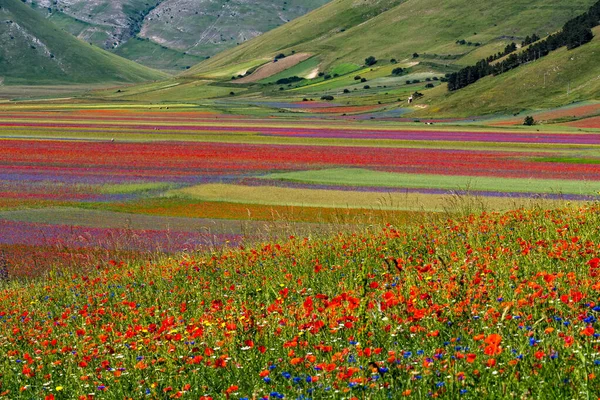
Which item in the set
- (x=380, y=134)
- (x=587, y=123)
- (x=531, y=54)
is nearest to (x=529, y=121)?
(x=587, y=123)

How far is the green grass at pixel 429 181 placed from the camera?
139 ft

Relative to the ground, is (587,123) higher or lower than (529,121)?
lower

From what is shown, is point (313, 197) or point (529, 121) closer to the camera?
point (313, 197)

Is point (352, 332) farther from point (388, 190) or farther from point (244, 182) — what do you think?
point (244, 182)

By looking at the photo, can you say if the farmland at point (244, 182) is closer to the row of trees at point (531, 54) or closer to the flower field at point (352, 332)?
the flower field at point (352, 332)

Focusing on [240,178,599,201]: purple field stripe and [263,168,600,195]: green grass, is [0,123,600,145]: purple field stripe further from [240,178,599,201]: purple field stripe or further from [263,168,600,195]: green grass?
[240,178,599,201]: purple field stripe

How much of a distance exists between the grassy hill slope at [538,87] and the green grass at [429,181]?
8569cm

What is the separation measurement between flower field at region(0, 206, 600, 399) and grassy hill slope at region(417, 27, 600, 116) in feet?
407

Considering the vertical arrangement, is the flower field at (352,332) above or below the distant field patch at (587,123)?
above

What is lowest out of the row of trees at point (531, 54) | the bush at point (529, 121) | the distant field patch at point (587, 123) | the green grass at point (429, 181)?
the distant field patch at point (587, 123)

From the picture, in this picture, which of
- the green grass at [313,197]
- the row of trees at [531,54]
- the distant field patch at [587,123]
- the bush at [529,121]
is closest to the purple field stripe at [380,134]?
the distant field patch at [587,123]

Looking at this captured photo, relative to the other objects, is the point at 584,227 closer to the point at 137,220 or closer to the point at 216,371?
the point at 216,371

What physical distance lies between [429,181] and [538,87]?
3905 inches

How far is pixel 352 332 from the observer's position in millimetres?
7719
